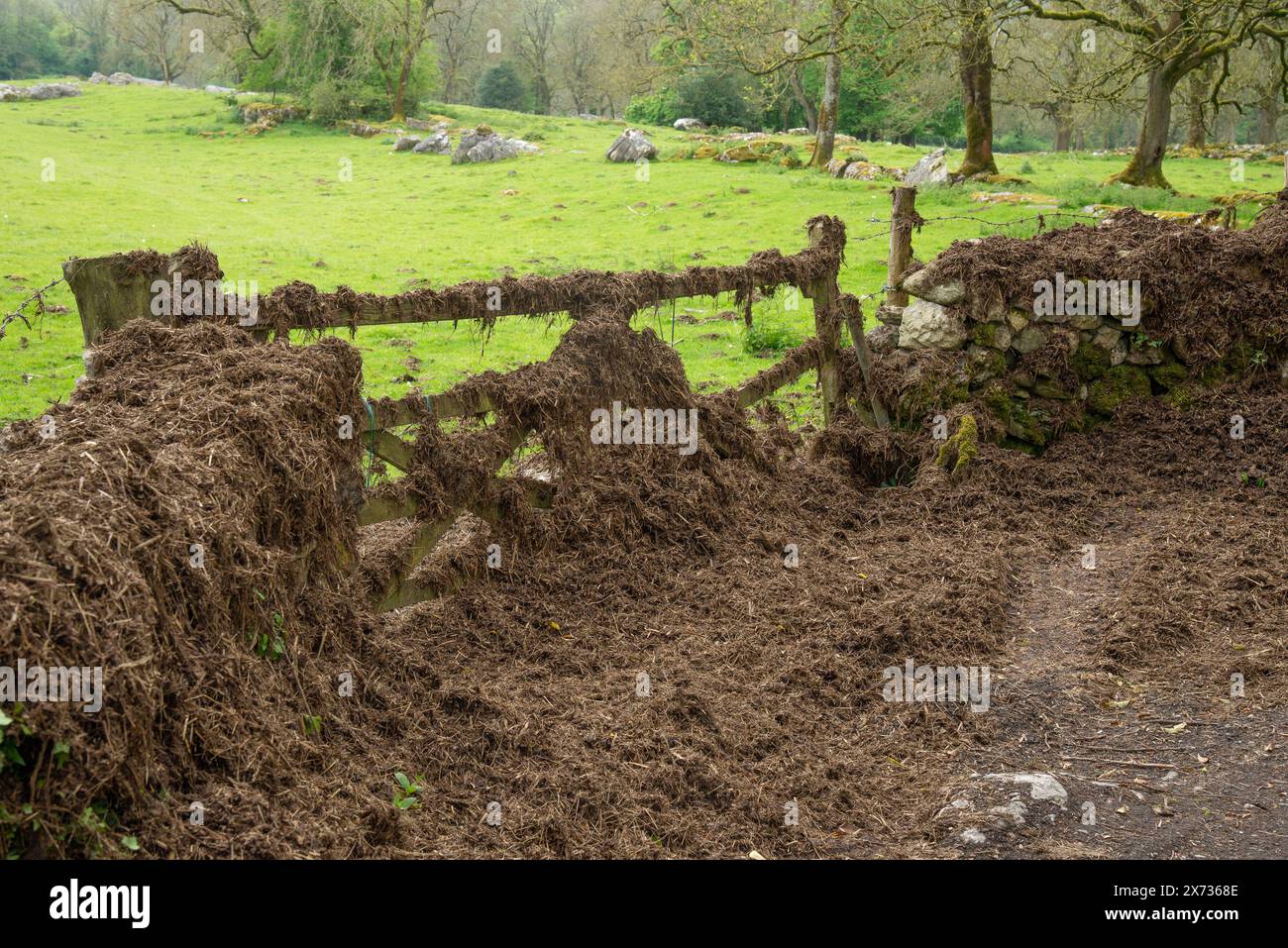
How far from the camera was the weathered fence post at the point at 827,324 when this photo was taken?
33.0ft

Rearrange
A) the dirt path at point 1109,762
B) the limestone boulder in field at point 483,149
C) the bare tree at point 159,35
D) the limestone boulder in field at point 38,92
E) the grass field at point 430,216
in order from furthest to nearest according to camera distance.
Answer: the bare tree at point 159,35 → the limestone boulder in field at point 38,92 → the limestone boulder in field at point 483,149 → the grass field at point 430,216 → the dirt path at point 1109,762

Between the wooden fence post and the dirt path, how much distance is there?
466cm

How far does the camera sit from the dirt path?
4.84 m

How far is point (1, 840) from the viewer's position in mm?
3209

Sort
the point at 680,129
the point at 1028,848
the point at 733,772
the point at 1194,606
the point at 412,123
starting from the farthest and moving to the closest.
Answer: the point at 680,129
the point at 412,123
the point at 1194,606
the point at 733,772
the point at 1028,848

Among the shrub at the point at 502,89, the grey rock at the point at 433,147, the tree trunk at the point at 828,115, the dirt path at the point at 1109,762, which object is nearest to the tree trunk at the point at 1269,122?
the tree trunk at the point at 828,115

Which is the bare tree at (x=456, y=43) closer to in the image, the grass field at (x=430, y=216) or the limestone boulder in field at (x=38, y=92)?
the limestone boulder in field at (x=38, y=92)

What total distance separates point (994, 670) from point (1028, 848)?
2046mm

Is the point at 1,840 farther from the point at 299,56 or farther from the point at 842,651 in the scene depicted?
the point at 299,56

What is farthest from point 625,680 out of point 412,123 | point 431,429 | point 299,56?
point 299,56

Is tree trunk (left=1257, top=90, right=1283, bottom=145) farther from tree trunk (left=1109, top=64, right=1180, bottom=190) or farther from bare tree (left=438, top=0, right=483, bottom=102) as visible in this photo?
bare tree (left=438, top=0, right=483, bottom=102)

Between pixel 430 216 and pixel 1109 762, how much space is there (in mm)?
24128

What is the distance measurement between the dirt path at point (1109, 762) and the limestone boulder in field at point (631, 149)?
1189 inches

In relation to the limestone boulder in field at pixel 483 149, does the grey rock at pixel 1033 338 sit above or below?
below
